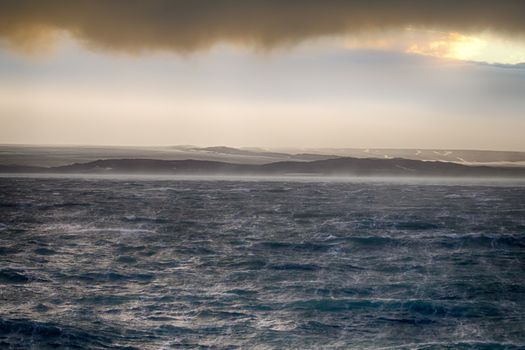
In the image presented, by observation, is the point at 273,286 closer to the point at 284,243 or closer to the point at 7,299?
the point at 7,299

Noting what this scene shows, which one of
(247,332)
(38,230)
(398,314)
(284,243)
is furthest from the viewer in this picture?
(38,230)

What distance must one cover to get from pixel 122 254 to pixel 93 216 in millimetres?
39561

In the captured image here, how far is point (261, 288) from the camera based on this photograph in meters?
36.5

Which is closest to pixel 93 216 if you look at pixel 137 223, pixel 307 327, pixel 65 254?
pixel 137 223

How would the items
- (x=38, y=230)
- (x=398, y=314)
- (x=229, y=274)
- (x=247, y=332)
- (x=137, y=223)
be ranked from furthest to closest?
(x=137, y=223), (x=38, y=230), (x=229, y=274), (x=398, y=314), (x=247, y=332)

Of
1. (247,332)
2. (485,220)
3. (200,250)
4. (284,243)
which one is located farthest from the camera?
(485,220)

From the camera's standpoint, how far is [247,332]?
27422mm

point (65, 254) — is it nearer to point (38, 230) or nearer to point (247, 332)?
point (38, 230)

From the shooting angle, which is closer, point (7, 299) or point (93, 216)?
point (7, 299)

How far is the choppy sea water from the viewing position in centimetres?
2689

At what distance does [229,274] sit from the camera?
41125 mm

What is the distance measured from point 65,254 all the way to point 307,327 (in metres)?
28.8

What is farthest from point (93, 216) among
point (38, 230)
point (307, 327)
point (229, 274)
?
point (307, 327)

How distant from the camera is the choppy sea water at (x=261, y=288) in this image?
26891 millimetres
